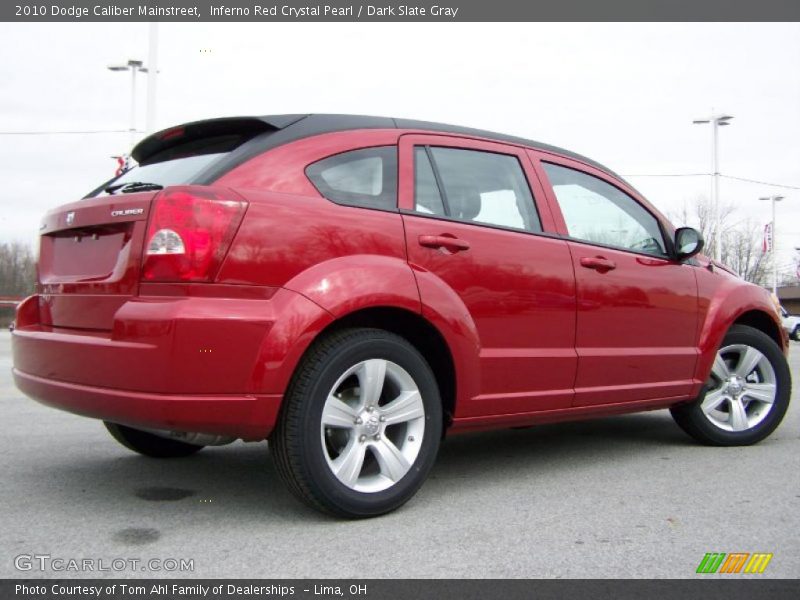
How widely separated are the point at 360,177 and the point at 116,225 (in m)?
1.04

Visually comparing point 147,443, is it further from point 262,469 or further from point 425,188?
point 425,188

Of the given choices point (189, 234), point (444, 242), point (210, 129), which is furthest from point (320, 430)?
point (210, 129)

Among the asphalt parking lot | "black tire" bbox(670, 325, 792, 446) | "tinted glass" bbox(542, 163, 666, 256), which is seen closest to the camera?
the asphalt parking lot

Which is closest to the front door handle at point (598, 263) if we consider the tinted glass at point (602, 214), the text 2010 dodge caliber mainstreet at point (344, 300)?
the text 2010 dodge caliber mainstreet at point (344, 300)

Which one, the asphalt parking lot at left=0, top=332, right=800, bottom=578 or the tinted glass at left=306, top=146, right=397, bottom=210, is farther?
the tinted glass at left=306, top=146, right=397, bottom=210

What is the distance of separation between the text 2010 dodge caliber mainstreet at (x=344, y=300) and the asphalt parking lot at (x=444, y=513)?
260 mm

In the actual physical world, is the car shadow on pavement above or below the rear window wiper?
below

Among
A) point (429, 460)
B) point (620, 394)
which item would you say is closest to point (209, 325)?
point (429, 460)

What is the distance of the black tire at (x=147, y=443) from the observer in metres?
4.04

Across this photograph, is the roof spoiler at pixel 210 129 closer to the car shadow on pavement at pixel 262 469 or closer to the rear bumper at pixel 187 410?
the rear bumper at pixel 187 410

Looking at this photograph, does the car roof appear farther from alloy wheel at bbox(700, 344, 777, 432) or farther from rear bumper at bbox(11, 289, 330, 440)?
alloy wheel at bbox(700, 344, 777, 432)

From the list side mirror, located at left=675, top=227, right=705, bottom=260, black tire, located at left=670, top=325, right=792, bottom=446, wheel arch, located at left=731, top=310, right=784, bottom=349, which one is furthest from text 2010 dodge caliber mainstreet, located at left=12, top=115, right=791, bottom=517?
wheel arch, located at left=731, top=310, right=784, bottom=349

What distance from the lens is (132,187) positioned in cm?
329

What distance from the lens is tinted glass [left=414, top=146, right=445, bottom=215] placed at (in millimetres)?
3531
